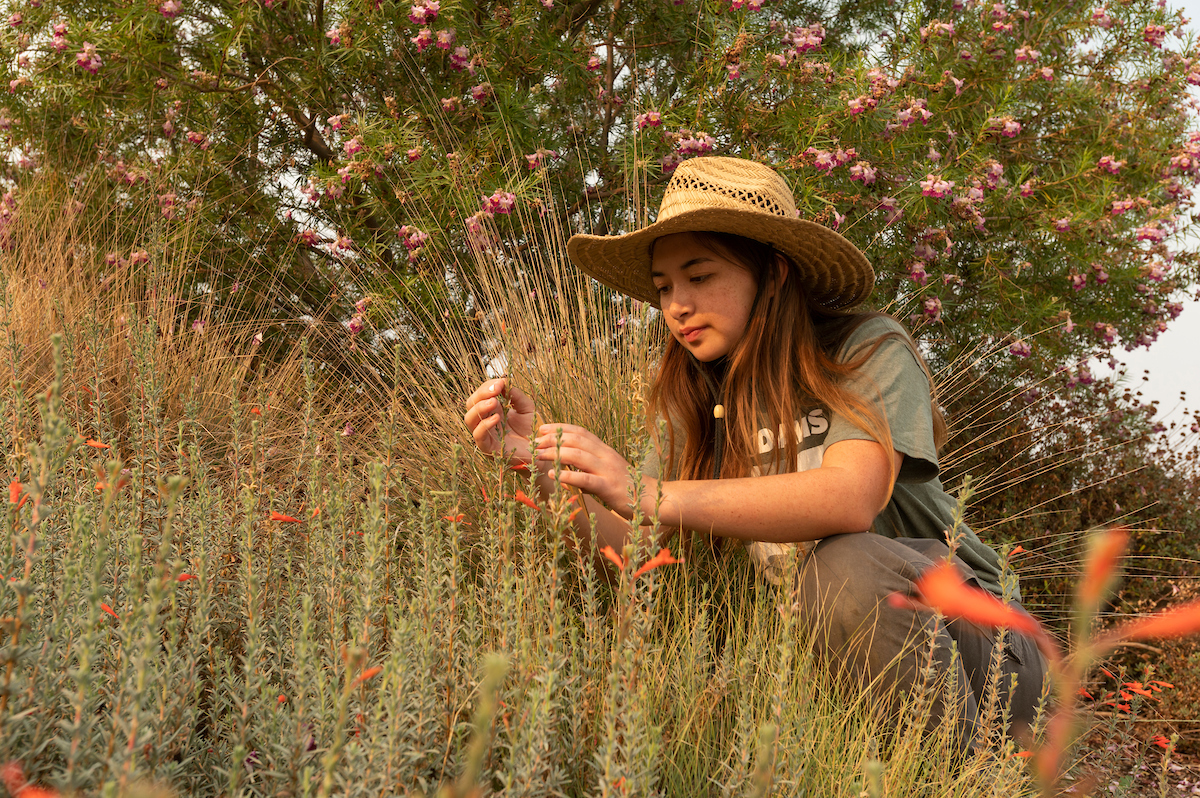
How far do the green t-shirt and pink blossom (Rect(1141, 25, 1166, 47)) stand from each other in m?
4.12

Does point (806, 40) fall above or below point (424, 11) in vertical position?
above

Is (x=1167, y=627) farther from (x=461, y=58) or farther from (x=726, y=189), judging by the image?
(x=461, y=58)

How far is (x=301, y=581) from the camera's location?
5.82ft

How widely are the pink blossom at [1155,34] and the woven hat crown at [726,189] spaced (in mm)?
4039

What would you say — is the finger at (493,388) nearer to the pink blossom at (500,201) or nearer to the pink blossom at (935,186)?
the pink blossom at (500,201)

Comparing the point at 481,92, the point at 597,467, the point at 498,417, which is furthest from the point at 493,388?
the point at 481,92

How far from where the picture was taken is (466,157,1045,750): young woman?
179cm

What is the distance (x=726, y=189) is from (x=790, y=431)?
66 centimetres

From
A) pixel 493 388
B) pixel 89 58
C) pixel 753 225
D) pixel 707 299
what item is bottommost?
pixel 493 388

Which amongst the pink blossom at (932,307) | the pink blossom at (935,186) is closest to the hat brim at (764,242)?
the pink blossom at (935,186)

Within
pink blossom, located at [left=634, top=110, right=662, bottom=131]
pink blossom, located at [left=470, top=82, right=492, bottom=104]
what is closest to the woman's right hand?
pink blossom, located at [left=634, top=110, right=662, bottom=131]

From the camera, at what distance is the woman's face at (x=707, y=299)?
2.23m

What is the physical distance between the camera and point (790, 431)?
213 centimetres

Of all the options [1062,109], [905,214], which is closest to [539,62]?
[905,214]
